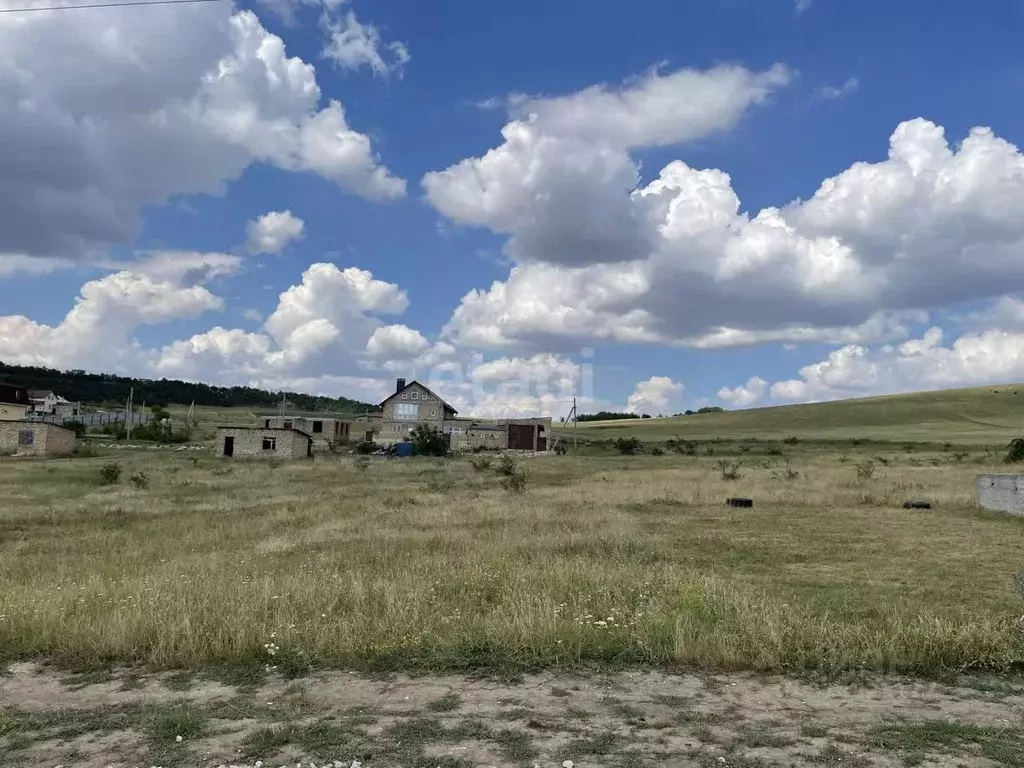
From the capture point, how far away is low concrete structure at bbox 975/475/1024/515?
60.7 ft

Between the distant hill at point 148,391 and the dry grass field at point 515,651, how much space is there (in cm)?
10798

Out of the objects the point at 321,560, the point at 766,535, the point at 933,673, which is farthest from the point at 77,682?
the point at 766,535

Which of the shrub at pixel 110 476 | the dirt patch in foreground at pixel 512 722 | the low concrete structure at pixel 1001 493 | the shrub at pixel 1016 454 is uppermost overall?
the shrub at pixel 1016 454

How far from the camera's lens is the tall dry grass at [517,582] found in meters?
6.77

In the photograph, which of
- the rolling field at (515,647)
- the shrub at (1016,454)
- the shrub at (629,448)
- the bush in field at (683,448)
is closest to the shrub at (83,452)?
the rolling field at (515,647)

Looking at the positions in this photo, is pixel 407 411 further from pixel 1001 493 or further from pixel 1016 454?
pixel 1001 493

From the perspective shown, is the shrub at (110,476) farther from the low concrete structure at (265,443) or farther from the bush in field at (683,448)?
the bush in field at (683,448)

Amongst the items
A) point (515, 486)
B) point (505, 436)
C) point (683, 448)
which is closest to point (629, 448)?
point (683, 448)

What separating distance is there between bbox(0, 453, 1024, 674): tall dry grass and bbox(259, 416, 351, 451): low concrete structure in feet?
148

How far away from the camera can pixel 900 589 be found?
10156mm

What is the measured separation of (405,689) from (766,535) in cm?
1179

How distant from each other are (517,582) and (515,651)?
2618 mm

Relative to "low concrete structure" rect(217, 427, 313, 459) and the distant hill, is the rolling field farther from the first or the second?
the distant hill

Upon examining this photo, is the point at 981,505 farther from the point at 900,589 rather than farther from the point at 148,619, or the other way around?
the point at 148,619
